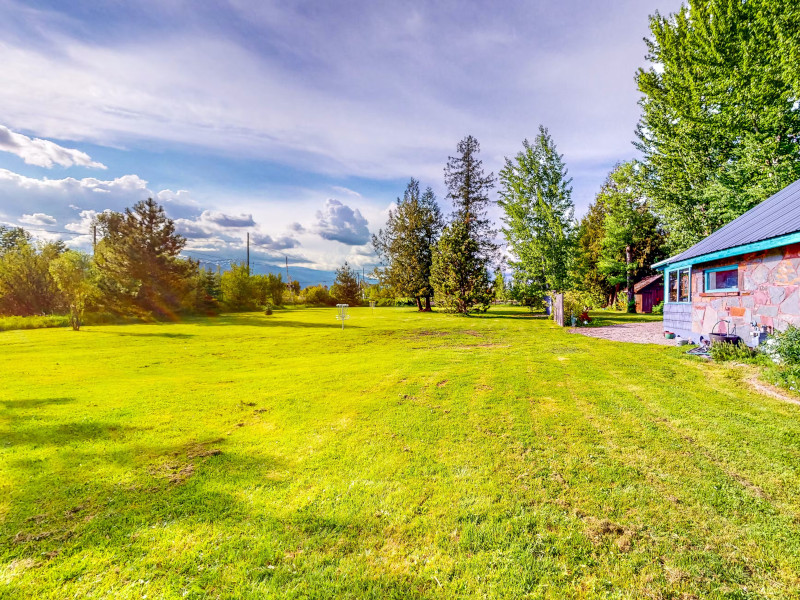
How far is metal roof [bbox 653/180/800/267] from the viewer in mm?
8227

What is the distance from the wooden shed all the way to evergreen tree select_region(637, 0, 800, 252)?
36.4 feet

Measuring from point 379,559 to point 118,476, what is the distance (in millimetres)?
3308

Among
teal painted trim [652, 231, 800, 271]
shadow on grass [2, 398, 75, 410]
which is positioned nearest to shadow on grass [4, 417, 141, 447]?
shadow on grass [2, 398, 75, 410]

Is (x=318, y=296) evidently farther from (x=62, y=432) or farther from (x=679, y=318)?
(x=62, y=432)

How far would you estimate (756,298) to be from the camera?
9070 mm

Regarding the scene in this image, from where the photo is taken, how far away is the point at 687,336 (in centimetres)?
1195

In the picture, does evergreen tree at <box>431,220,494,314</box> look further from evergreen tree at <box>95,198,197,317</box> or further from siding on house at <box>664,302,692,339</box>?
evergreen tree at <box>95,198,197,317</box>

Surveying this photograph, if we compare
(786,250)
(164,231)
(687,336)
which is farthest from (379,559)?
(164,231)

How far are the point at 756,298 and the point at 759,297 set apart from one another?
0.36 ft

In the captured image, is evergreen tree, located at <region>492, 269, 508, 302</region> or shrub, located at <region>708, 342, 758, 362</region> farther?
evergreen tree, located at <region>492, 269, 508, 302</region>

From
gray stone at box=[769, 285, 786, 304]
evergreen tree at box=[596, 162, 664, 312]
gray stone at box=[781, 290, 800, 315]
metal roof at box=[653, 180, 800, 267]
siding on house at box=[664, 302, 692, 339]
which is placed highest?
evergreen tree at box=[596, 162, 664, 312]

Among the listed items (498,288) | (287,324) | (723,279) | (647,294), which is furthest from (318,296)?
(723,279)

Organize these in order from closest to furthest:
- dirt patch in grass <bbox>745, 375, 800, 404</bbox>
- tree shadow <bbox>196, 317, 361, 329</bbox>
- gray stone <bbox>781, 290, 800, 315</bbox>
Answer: dirt patch in grass <bbox>745, 375, 800, 404</bbox>, gray stone <bbox>781, 290, 800, 315</bbox>, tree shadow <bbox>196, 317, 361, 329</bbox>

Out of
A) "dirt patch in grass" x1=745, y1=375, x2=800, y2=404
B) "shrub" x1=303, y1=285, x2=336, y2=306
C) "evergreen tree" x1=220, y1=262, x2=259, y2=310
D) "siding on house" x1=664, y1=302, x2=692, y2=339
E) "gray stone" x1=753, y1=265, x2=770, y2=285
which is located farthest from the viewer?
"shrub" x1=303, y1=285, x2=336, y2=306
